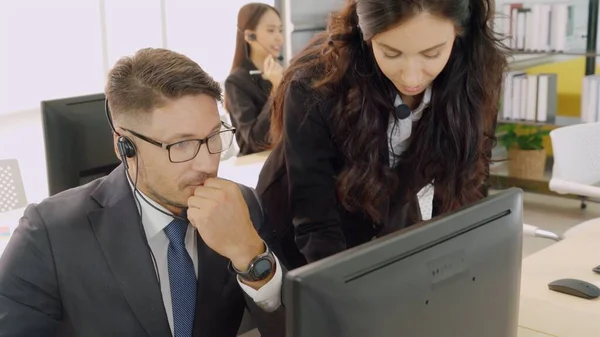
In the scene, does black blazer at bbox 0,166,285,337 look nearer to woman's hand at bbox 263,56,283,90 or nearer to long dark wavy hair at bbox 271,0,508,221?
long dark wavy hair at bbox 271,0,508,221

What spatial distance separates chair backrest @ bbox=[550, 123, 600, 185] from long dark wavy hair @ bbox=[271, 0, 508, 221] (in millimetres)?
1535

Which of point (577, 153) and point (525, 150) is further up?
point (577, 153)

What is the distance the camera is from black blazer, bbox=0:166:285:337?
4.27 ft

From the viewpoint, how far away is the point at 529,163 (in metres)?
4.96

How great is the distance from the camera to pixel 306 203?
1.60 metres


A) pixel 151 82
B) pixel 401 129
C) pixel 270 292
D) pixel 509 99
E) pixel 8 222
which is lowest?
pixel 8 222

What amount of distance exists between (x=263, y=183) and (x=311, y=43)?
0.34 metres

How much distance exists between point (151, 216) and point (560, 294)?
3.22 ft

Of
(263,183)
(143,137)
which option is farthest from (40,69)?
(143,137)

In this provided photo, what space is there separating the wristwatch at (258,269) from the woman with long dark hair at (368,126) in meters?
0.28

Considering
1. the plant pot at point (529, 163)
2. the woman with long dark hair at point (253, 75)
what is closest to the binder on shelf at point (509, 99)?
the plant pot at point (529, 163)

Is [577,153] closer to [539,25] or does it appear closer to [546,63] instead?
[539,25]

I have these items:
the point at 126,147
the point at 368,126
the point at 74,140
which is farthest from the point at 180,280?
the point at 74,140

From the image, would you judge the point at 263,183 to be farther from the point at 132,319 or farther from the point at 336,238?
the point at 132,319
